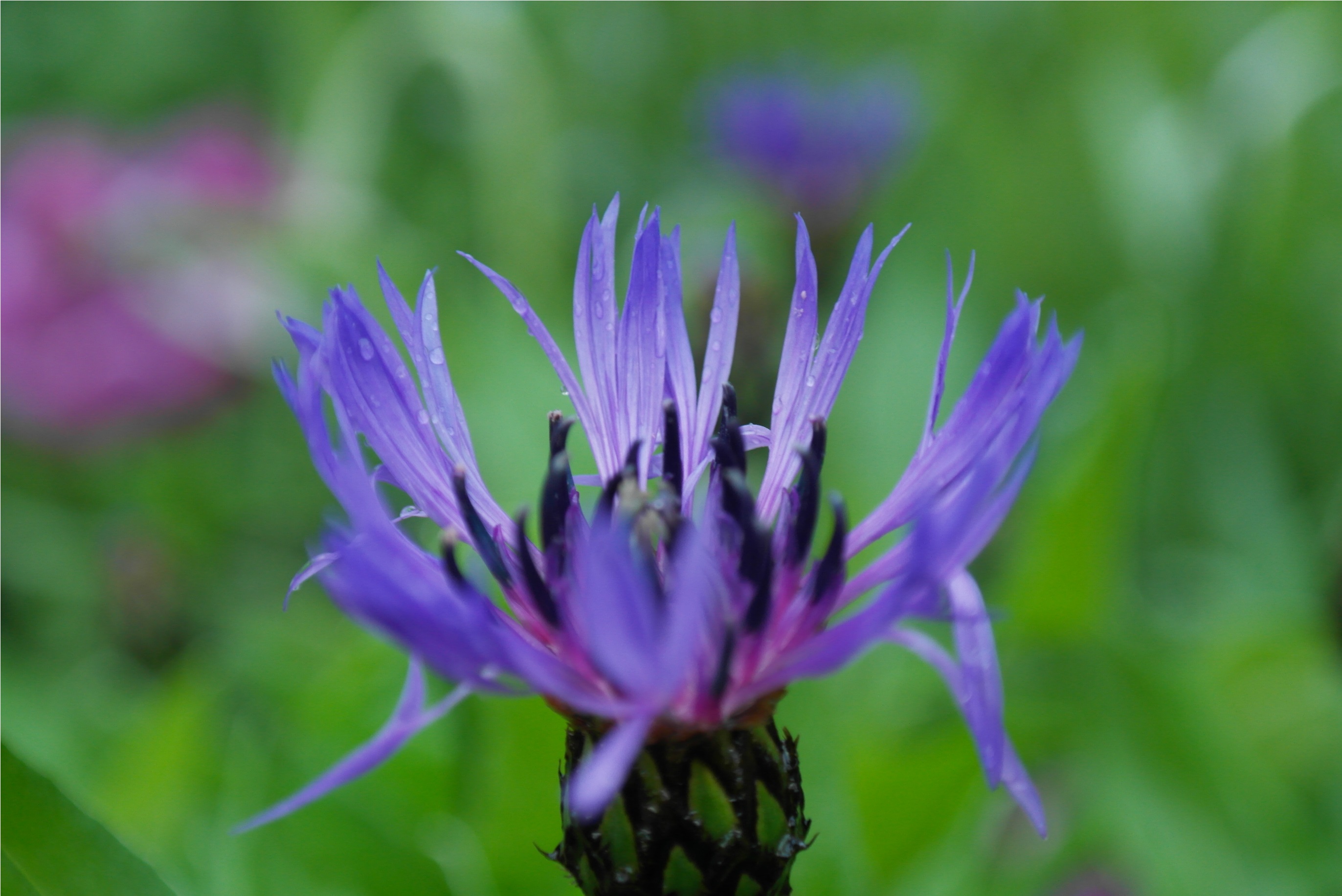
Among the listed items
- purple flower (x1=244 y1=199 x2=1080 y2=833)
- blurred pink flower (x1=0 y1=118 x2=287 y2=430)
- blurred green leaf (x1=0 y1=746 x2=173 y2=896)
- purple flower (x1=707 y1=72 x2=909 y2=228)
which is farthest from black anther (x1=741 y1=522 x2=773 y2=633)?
purple flower (x1=707 y1=72 x2=909 y2=228)

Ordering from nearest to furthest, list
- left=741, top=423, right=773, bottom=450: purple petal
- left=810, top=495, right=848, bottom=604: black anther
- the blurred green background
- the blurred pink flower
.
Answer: left=810, top=495, right=848, bottom=604: black anther
left=741, top=423, right=773, bottom=450: purple petal
the blurred green background
the blurred pink flower

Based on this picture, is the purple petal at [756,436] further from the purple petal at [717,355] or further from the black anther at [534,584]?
the black anther at [534,584]

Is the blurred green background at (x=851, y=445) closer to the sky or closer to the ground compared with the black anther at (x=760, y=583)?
closer to the ground

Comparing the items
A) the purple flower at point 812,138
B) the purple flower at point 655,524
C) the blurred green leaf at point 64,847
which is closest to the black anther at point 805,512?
the purple flower at point 655,524

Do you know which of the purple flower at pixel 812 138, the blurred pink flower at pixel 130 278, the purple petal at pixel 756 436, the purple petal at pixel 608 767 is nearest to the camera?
the purple petal at pixel 608 767

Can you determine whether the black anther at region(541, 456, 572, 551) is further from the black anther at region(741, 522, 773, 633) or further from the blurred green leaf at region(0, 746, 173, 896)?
the blurred green leaf at region(0, 746, 173, 896)

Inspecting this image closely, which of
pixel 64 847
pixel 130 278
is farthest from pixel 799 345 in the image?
pixel 130 278

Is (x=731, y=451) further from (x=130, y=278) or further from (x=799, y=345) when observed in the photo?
(x=130, y=278)
